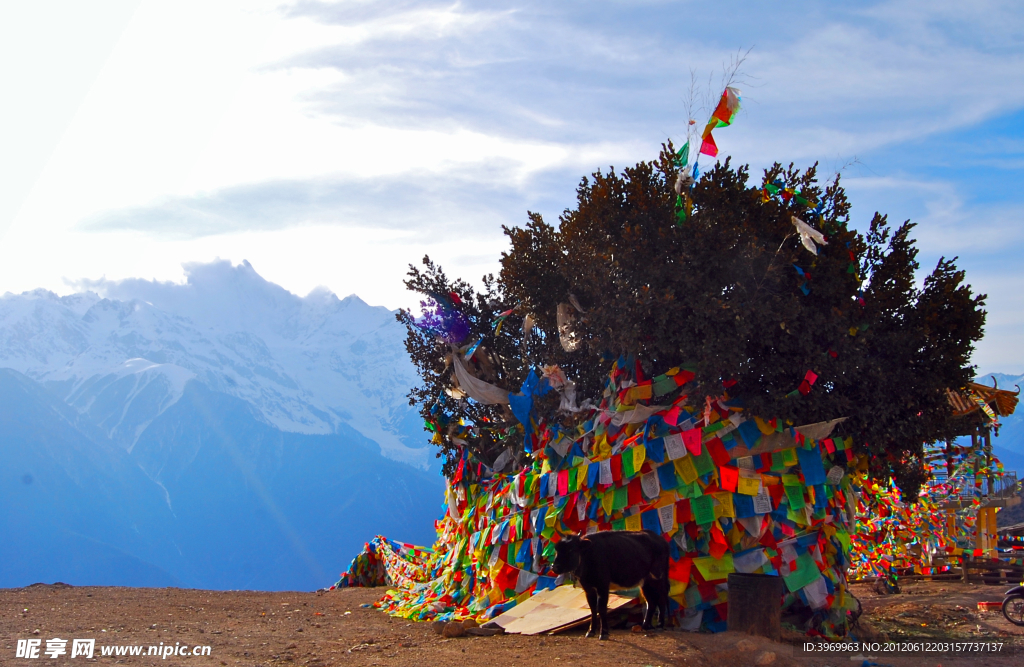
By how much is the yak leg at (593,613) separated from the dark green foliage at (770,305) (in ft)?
8.74

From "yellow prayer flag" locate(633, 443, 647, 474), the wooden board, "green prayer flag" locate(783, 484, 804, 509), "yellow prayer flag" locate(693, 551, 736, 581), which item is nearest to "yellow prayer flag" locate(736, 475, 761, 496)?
"green prayer flag" locate(783, 484, 804, 509)

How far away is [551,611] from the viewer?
29.6 feet

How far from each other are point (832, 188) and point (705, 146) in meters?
Result: 1.87

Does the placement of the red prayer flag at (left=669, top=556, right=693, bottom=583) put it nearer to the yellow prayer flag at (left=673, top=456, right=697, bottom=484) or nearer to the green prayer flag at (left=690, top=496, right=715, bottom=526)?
the green prayer flag at (left=690, top=496, right=715, bottom=526)

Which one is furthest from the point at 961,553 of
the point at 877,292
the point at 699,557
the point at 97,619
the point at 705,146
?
the point at 97,619

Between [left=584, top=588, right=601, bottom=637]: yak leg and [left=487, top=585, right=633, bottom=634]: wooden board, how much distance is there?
1.06 feet

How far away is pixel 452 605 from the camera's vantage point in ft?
38.3

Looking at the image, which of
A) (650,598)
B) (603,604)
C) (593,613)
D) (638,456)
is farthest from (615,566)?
(638,456)

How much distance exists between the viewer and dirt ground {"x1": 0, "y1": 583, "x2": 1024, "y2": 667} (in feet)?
22.9

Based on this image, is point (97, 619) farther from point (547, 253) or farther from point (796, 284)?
point (796, 284)

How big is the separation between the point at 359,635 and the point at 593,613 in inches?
126

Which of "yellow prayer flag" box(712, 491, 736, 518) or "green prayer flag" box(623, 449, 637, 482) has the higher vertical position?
"green prayer flag" box(623, 449, 637, 482)

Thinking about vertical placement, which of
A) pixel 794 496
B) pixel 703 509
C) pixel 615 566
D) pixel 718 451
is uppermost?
pixel 718 451

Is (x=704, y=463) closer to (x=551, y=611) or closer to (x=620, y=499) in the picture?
(x=620, y=499)
